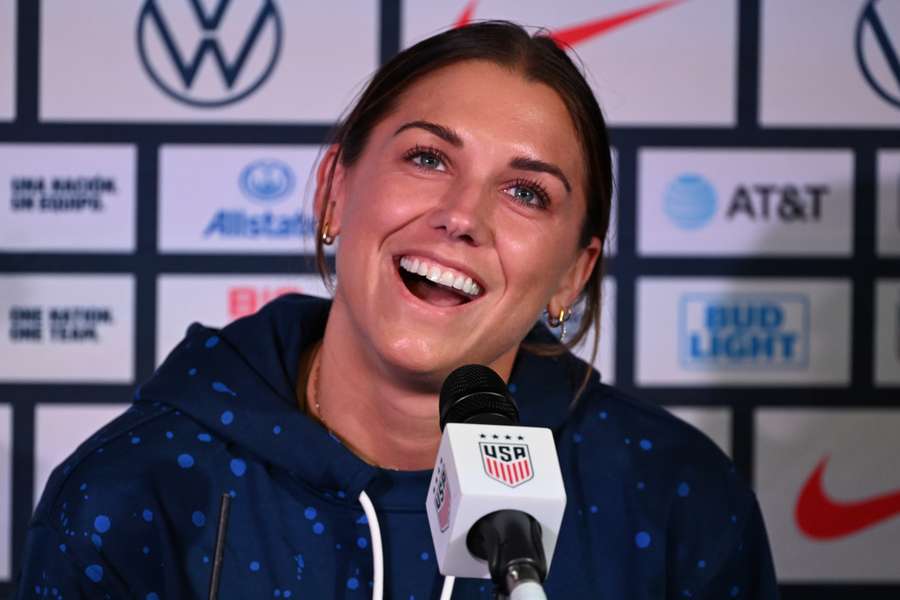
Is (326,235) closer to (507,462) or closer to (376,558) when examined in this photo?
(376,558)

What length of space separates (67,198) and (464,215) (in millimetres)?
1266

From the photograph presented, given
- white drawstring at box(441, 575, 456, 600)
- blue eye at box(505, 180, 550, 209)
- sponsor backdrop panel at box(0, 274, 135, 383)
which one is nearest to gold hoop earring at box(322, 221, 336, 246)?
blue eye at box(505, 180, 550, 209)

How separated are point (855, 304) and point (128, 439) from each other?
147 centimetres

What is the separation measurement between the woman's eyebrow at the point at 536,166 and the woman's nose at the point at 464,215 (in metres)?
0.04

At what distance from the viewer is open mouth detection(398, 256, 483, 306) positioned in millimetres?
974

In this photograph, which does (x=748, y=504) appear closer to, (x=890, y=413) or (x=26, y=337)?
(x=890, y=413)

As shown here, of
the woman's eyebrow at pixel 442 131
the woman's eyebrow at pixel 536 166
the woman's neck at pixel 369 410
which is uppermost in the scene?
the woman's eyebrow at pixel 442 131

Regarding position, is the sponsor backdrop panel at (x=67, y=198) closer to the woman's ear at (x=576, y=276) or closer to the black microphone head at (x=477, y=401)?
the woman's ear at (x=576, y=276)

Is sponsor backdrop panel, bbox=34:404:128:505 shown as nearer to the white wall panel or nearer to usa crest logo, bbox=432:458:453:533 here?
the white wall panel

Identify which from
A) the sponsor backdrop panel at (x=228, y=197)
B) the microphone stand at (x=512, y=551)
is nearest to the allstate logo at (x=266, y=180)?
the sponsor backdrop panel at (x=228, y=197)

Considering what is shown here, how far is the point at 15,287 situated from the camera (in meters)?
2.01

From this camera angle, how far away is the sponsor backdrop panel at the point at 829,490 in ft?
6.77

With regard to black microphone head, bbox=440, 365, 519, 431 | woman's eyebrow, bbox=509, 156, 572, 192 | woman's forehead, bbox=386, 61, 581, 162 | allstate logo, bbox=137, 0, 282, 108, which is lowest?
black microphone head, bbox=440, 365, 519, 431

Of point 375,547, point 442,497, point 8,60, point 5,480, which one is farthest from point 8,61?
point 442,497
